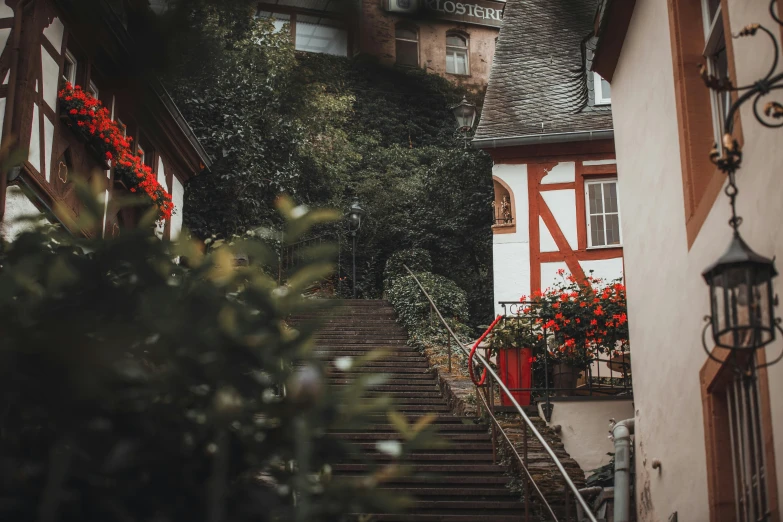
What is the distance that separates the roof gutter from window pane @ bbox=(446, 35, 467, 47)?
1346 centimetres

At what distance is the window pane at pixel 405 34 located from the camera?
1562 mm

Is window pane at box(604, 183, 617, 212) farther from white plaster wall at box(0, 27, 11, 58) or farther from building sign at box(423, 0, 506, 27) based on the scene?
building sign at box(423, 0, 506, 27)

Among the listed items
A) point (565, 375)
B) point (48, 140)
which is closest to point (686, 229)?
point (565, 375)

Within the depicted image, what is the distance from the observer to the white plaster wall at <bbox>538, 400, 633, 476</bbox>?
377 inches

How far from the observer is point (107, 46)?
182 centimetres

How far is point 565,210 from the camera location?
15.2 m

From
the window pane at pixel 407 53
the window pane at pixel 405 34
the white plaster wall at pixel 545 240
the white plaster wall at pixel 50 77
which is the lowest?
the window pane at pixel 407 53

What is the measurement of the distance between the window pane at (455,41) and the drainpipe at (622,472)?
5204 mm

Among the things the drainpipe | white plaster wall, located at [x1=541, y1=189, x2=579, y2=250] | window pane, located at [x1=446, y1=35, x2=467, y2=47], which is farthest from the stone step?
window pane, located at [x1=446, y1=35, x2=467, y2=47]

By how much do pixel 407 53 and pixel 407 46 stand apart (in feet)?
0.16

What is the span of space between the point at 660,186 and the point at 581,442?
3981mm

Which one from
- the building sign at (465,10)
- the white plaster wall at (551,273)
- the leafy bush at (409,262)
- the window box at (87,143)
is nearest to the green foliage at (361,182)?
the leafy bush at (409,262)

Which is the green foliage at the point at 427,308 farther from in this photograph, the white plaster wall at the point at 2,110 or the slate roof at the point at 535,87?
the white plaster wall at the point at 2,110

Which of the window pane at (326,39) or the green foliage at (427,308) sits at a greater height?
the green foliage at (427,308)
